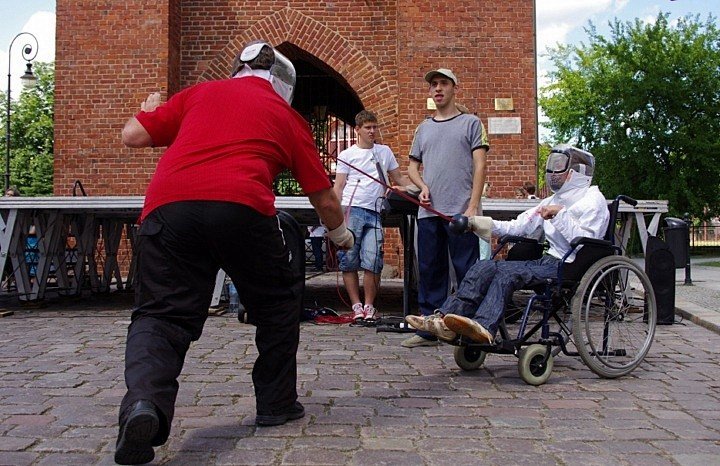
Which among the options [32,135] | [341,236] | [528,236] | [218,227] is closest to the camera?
[218,227]

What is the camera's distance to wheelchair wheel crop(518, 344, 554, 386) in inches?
190

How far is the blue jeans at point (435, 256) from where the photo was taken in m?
6.46

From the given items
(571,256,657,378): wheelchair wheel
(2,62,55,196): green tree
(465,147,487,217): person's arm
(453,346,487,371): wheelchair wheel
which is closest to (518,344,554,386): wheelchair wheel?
(571,256,657,378): wheelchair wheel

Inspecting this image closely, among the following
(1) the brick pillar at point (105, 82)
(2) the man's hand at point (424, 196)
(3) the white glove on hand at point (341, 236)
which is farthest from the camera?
(1) the brick pillar at point (105, 82)

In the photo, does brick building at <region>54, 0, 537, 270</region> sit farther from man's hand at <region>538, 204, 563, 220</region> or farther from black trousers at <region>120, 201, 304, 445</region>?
black trousers at <region>120, 201, 304, 445</region>

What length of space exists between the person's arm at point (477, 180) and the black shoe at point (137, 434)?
12.2 ft

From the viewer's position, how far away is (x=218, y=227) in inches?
135

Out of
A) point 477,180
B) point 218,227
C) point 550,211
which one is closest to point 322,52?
point 477,180

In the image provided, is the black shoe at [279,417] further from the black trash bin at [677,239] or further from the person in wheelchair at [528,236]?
the black trash bin at [677,239]

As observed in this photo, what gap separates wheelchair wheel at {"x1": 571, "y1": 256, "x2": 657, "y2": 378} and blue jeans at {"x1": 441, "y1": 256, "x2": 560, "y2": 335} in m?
0.25

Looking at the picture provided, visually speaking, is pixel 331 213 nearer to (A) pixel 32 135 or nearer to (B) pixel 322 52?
(B) pixel 322 52

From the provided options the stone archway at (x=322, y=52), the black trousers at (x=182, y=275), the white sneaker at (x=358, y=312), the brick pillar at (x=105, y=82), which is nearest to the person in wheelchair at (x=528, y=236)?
the black trousers at (x=182, y=275)

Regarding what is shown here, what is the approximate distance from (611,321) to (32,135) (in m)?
35.8

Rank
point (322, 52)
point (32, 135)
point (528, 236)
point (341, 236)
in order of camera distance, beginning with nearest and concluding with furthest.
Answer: point (341, 236) → point (528, 236) → point (322, 52) → point (32, 135)
